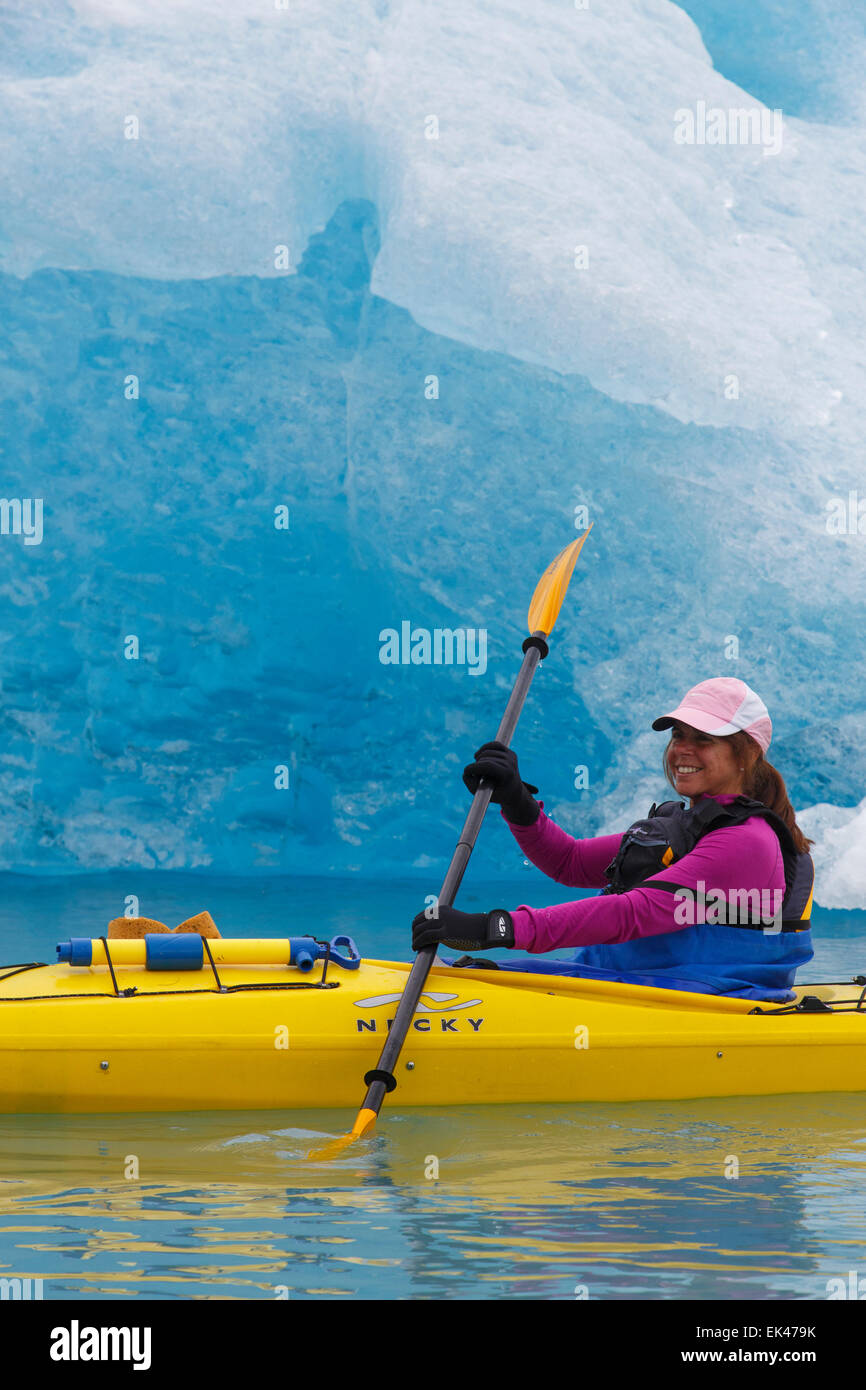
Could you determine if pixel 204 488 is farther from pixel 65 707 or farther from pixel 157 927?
pixel 157 927

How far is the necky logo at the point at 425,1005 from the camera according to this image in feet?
11.1

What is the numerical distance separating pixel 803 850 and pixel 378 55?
838cm

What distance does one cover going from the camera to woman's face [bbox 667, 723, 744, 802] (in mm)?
3396

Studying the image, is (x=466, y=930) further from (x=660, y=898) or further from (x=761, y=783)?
(x=761, y=783)

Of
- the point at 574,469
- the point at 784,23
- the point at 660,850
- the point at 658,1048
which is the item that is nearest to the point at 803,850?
the point at 660,850

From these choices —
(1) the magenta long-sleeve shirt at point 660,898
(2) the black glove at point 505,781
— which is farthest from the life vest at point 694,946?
(2) the black glove at point 505,781

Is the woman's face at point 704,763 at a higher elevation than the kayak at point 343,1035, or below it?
higher

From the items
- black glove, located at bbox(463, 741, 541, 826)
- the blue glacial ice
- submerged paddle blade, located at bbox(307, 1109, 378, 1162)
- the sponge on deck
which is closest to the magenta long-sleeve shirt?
black glove, located at bbox(463, 741, 541, 826)

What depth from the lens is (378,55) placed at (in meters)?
10.0

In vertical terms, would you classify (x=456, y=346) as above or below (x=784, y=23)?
below
